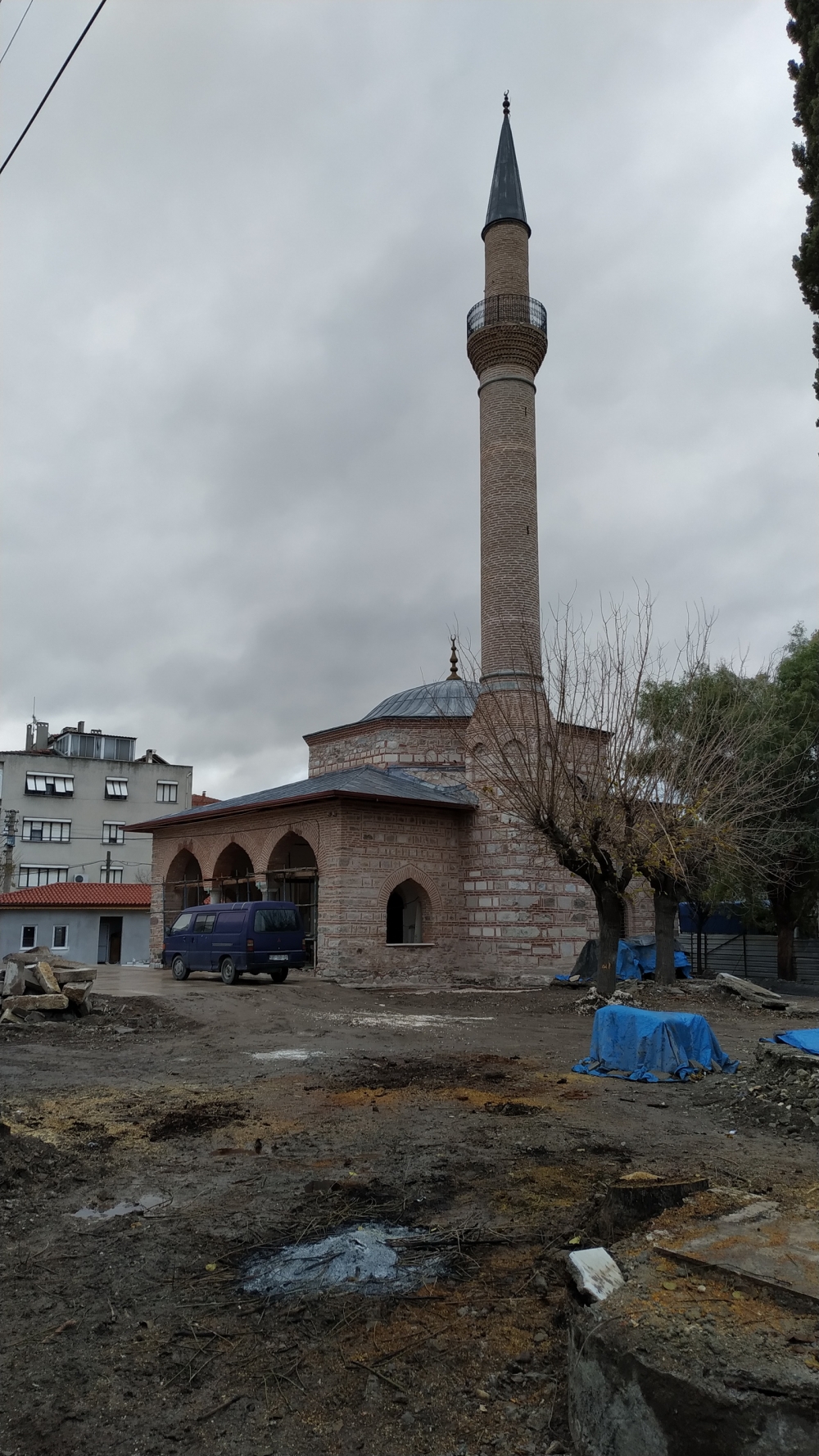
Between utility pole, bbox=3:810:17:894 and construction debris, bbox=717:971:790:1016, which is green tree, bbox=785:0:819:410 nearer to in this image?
construction debris, bbox=717:971:790:1016

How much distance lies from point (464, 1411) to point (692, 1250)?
947 mm

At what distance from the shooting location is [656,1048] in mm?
8734

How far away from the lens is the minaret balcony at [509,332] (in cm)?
2095

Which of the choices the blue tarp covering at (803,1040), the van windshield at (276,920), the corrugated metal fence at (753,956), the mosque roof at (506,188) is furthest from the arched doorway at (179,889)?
the blue tarp covering at (803,1040)

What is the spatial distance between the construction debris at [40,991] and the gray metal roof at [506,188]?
18.4 meters

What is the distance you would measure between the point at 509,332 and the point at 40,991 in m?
16.3

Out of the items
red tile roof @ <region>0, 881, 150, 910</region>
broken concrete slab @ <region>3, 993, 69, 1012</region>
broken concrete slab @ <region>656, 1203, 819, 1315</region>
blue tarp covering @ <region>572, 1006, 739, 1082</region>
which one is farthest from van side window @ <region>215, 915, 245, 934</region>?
red tile roof @ <region>0, 881, 150, 910</region>

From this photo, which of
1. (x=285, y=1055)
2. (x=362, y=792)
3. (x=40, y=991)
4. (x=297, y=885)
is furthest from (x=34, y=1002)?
(x=297, y=885)

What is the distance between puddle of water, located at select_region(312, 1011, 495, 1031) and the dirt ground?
7.34 ft

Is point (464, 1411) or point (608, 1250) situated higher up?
point (608, 1250)

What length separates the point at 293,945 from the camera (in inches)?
704

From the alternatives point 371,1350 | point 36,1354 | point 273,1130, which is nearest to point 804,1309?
point 371,1350

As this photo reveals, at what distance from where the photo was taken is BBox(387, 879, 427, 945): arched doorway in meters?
20.3

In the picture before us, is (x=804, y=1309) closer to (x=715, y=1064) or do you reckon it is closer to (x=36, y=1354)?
(x=36, y=1354)
